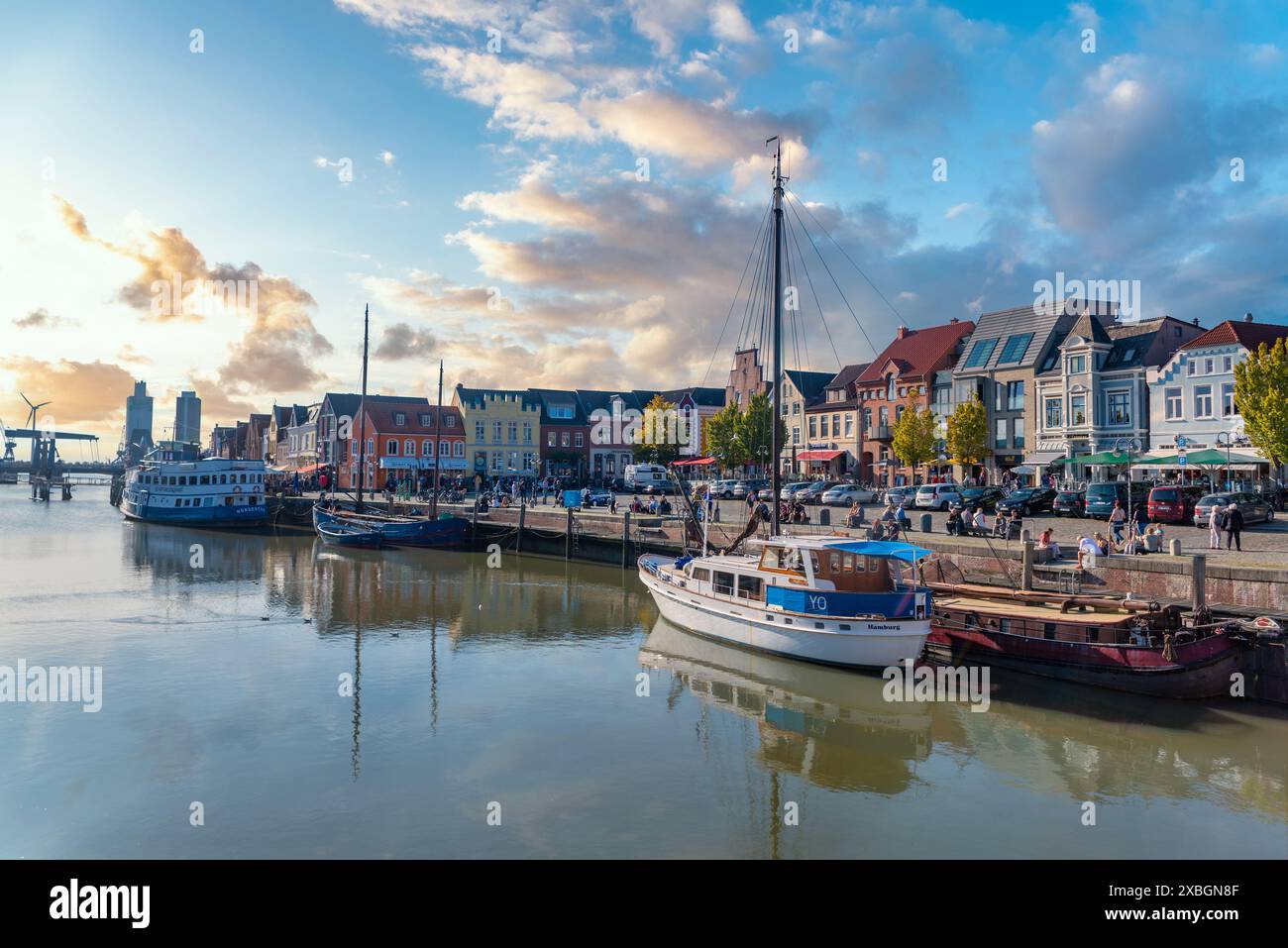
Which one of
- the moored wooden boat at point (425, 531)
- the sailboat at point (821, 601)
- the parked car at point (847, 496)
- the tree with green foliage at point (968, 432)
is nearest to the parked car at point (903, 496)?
the parked car at point (847, 496)

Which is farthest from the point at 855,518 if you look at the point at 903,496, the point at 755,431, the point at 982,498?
the point at 755,431

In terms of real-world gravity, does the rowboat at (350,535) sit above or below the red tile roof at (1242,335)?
below

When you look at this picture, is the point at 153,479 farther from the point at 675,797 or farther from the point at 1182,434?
the point at 1182,434

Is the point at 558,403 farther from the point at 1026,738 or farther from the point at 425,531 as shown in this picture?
the point at 1026,738

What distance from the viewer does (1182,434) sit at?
4769 cm

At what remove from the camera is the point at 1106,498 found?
35.8 meters

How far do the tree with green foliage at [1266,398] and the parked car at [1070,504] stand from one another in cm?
856

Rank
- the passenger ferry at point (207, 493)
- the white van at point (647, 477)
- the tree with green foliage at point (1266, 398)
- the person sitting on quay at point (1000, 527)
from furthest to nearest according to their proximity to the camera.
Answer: the white van at point (647, 477)
the passenger ferry at point (207, 493)
the tree with green foliage at point (1266, 398)
the person sitting on quay at point (1000, 527)

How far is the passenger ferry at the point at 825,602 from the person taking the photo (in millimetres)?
21203

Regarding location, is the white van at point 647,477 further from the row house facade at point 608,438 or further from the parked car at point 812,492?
the row house facade at point 608,438

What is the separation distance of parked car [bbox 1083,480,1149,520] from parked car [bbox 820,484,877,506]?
13.1 meters

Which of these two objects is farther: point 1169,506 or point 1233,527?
point 1169,506

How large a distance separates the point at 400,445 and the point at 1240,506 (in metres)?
71.1
